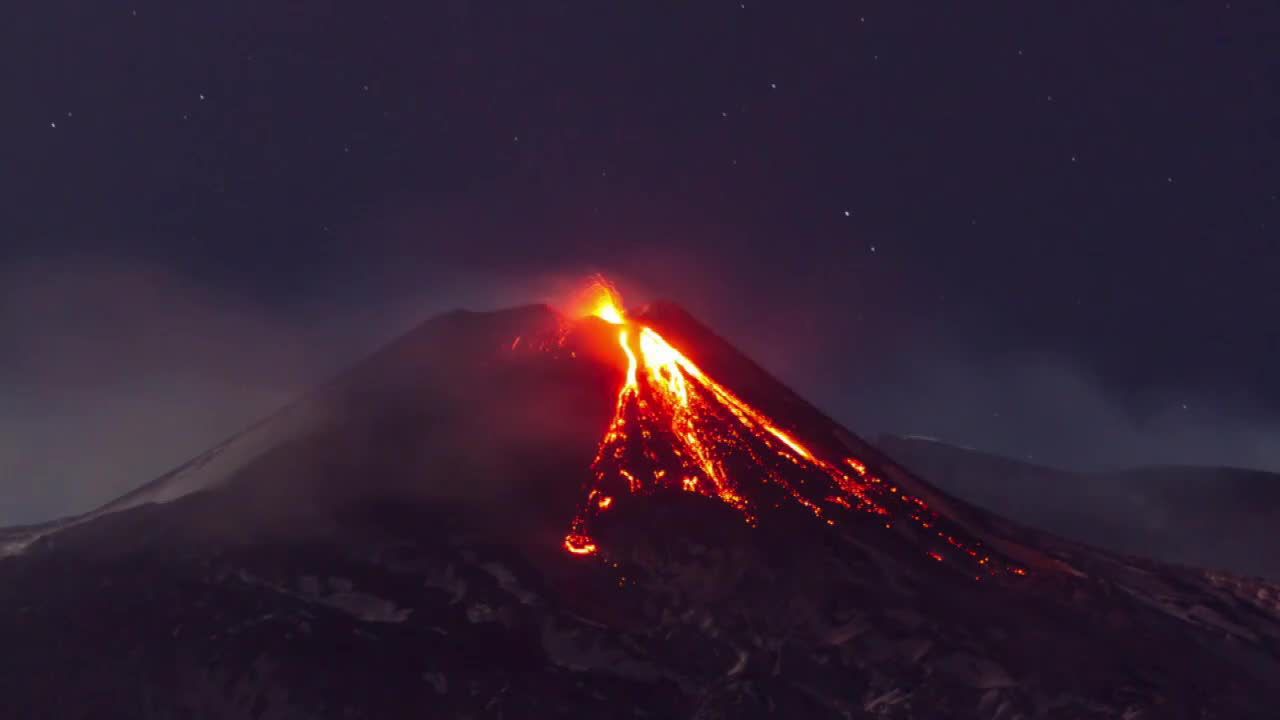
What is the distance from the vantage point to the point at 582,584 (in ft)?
156

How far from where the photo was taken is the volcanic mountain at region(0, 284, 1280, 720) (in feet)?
133

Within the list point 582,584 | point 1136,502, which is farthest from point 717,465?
point 1136,502

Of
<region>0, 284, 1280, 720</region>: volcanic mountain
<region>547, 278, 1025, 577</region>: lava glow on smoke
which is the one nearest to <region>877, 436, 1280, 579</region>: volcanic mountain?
<region>0, 284, 1280, 720</region>: volcanic mountain

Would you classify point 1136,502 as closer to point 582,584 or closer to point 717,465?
point 717,465

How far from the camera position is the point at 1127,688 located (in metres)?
43.8

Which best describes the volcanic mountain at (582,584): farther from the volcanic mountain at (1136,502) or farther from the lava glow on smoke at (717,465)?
the volcanic mountain at (1136,502)

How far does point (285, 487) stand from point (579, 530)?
13271 millimetres

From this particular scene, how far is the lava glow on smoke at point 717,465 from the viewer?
180ft

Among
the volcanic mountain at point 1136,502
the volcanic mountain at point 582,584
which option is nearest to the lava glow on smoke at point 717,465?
the volcanic mountain at point 582,584

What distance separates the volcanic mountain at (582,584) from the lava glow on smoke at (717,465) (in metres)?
0.18

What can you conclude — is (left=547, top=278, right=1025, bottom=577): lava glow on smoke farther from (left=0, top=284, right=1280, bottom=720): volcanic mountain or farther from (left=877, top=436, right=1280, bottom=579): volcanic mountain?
(left=877, top=436, right=1280, bottom=579): volcanic mountain

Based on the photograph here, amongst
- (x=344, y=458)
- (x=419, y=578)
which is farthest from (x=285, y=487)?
(x=419, y=578)

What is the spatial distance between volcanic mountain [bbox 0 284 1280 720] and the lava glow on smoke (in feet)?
0.60

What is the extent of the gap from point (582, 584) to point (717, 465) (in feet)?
41.1
